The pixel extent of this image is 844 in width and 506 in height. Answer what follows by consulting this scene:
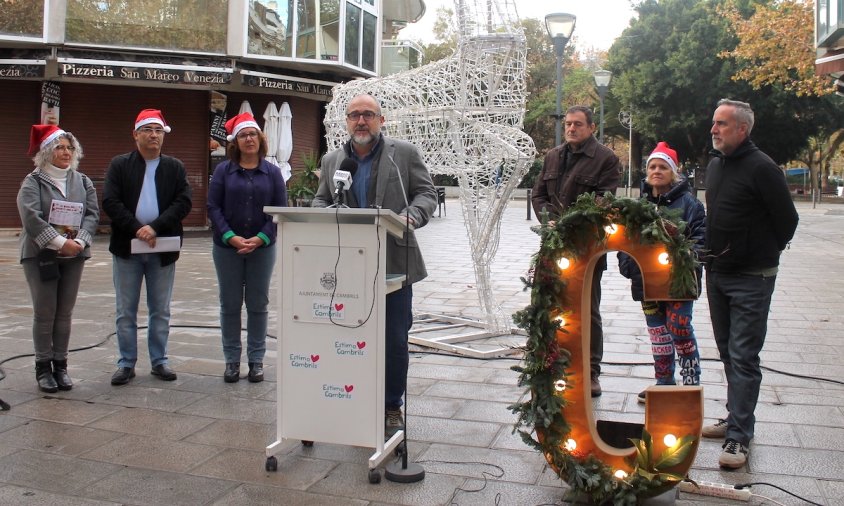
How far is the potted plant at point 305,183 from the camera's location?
59.2 feet

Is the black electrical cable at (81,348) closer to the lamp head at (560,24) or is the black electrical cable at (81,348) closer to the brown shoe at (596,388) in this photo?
the brown shoe at (596,388)

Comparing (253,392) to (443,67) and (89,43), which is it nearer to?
(443,67)

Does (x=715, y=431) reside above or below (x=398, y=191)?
below

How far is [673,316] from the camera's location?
4500mm

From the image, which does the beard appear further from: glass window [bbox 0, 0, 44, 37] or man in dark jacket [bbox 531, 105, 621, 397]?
glass window [bbox 0, 0, 44, 37]

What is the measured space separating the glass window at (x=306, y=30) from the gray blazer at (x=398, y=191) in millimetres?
15341

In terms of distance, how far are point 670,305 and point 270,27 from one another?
16091mm

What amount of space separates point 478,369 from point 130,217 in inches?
108

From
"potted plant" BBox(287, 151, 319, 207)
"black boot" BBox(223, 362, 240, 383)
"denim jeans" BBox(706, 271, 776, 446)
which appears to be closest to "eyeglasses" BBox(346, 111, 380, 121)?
"denim jeans" BBox(706, 271, 776, 446)

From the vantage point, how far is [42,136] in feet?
18.1

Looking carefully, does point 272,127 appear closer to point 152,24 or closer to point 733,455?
point 152,24

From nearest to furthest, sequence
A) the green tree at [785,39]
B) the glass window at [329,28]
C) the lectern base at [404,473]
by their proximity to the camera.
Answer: the lectern base at [404,473] → the glass window at [329,28] → the green tree at [785,39]

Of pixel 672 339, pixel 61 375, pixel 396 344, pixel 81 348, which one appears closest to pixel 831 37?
pixel 672 339

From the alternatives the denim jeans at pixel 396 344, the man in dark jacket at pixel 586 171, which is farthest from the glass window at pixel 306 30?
the denim jeans at pixel 396 344
